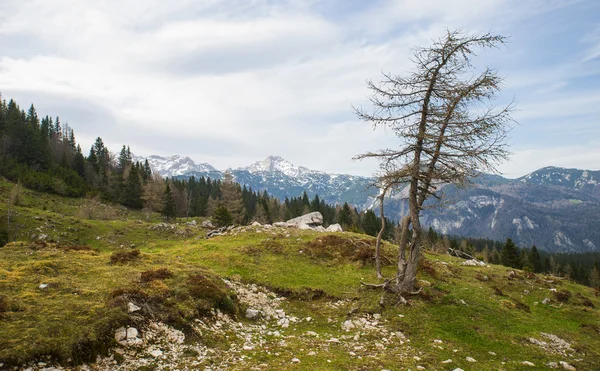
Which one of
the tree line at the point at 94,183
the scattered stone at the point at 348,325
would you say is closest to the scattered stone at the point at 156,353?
the scattered stone at the point at 348,325

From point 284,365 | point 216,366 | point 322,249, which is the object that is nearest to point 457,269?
point 322,249

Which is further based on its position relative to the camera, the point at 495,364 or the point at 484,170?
the point at 484,170

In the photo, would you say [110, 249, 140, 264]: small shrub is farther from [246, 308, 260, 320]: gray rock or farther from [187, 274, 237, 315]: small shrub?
[246, 308, 260, 320]: gray rock

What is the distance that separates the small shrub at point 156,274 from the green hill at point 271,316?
0.07 metres

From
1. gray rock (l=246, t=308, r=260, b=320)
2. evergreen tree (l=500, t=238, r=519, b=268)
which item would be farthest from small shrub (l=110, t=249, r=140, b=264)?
evergreen tree (l=500, t=238, r=519, b=268)

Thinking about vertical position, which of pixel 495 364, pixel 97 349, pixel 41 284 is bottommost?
pixel 495 364

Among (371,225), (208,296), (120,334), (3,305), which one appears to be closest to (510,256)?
(371,225)

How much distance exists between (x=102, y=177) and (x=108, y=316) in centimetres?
10877

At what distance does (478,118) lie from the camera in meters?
15.1

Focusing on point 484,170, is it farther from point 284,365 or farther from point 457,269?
point 284,365

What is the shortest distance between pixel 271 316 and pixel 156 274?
5194 mm

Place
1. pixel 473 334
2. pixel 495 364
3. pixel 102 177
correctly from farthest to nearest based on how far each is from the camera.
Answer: pixel 102 177 → pixel 473 334 → pixel 495 364

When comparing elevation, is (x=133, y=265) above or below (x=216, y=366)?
above

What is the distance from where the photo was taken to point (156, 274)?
1352cm
